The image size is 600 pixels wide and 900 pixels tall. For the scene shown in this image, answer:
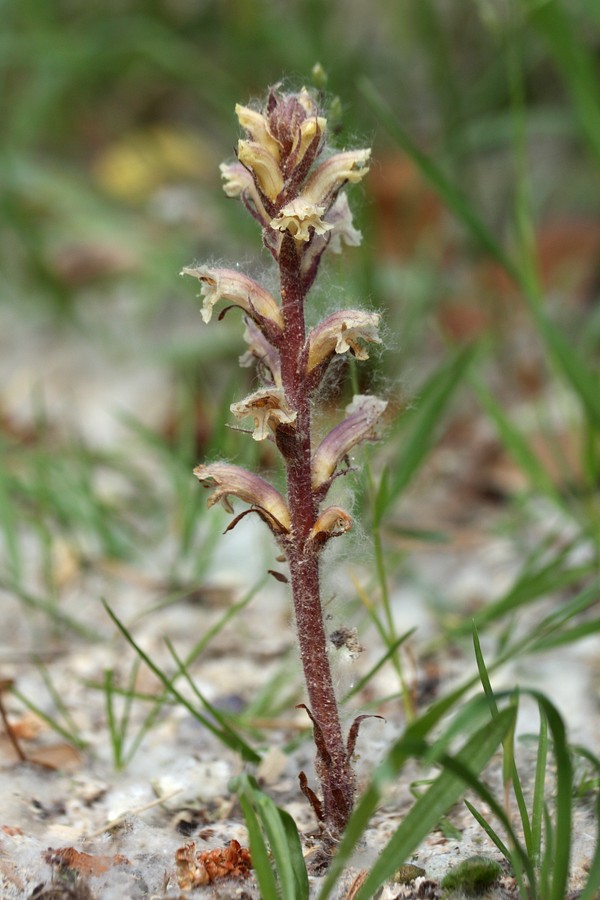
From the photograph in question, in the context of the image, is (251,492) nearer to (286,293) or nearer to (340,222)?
(286,293)

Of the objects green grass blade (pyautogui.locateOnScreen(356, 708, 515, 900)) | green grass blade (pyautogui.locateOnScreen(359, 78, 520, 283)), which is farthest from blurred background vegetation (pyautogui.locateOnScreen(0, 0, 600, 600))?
green grass blade (pyautogui.locateOnScreen(356, 708, 515, 900))

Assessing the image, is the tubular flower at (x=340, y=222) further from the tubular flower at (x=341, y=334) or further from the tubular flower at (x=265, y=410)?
the tubular flower at (x=265, y=410)

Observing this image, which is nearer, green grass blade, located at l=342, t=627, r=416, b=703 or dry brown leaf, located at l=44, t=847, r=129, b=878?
dry brown leaf, located at l=44, t=847, r=129, b=878

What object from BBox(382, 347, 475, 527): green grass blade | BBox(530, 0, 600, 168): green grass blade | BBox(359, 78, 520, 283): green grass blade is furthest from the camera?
BBox(530, 0, 600, 168): green grass blade

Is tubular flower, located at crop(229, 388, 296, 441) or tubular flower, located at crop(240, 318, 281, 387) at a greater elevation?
tubular flower, located at crop(240, 318, 281, 387)

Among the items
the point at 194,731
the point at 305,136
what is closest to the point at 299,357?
the point at 305,136

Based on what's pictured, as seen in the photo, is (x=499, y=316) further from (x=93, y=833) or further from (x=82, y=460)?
(x=93, y=833)

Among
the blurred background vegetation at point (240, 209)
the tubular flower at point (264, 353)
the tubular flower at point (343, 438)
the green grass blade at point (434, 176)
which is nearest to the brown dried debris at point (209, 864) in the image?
the tubular flower at point (343, 438)

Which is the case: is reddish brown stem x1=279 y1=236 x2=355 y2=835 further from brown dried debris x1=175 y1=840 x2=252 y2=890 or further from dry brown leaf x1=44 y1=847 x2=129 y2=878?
dry brown leaf x1=44 y1=847 x2=129 y2=878
